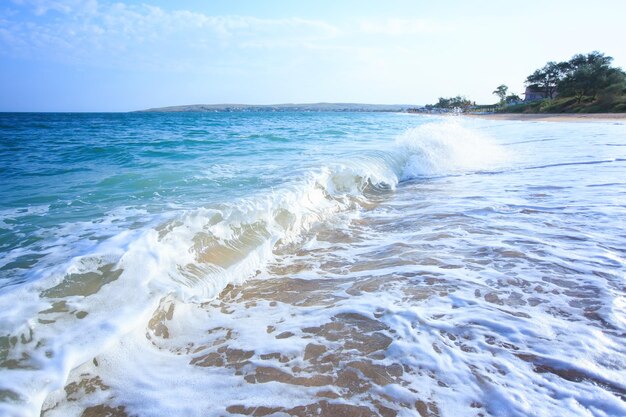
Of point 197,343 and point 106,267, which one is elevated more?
point 106,267

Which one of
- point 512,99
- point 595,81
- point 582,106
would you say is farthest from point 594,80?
point 512,99

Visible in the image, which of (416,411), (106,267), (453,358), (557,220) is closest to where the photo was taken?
(416,411)

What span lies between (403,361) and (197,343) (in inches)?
54.6

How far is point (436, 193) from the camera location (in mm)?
7055

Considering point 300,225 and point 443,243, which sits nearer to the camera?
point 443,243

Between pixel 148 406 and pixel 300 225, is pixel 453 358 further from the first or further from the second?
pixel 300 225

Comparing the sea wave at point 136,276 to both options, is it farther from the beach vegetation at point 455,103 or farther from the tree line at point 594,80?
the beach vegetation at point 455,103

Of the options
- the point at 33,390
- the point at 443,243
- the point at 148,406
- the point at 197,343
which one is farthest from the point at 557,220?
the point at 33,390

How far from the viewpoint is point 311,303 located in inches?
120

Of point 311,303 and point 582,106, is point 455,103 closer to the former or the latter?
point 582,106

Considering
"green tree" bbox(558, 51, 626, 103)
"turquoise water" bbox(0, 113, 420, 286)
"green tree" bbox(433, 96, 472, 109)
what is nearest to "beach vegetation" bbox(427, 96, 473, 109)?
"green tree" bbox(433, 96, 472, 109)

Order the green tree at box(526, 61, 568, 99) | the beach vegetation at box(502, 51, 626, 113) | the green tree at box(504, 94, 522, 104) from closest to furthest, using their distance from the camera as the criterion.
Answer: the beach vegetation at box(502, 51, 626, 113) < the green tree at box(526, 61, 568, 99) < the green tree at box(504, 94, 522, 104)

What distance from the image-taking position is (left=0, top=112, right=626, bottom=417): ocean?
6.42 ft

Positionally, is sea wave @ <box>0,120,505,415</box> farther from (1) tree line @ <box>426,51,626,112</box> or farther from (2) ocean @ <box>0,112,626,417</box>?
(1) tree line @ <box>426,51,626,112</box>
